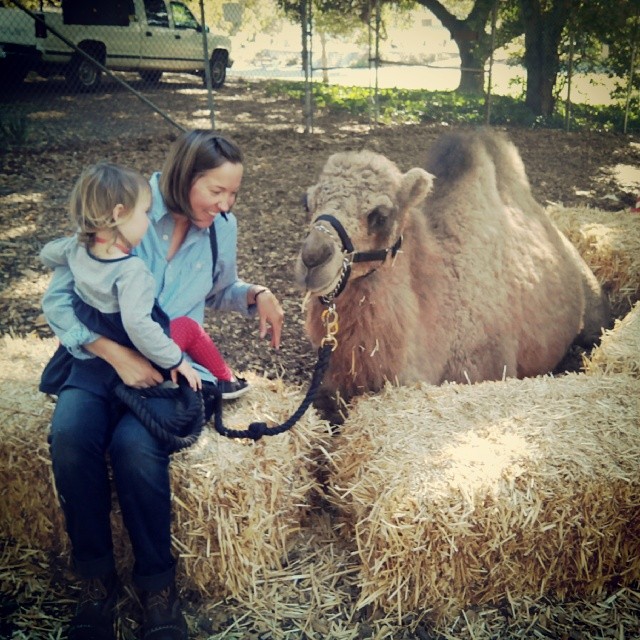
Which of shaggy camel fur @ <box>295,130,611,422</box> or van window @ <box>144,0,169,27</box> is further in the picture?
van window @ <box>144,0,169,27</box>

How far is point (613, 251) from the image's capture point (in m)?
5.79

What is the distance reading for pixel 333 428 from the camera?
12.2 ft

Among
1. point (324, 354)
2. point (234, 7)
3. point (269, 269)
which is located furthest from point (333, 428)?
point (234, 7)

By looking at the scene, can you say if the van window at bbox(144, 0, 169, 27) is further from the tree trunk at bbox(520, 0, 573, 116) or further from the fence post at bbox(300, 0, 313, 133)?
the tree trunk at bbox(520, 0, 573, 116)

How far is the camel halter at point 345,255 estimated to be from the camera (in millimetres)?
3271

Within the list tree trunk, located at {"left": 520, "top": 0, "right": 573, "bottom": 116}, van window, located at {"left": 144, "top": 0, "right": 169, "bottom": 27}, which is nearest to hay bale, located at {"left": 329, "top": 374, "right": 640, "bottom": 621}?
tree trunk, located at {"left": 520, "top": 0, "right": 573, "bottom": 116}

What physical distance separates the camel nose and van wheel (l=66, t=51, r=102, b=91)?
11.6 m

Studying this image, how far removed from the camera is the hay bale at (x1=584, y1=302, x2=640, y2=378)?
3.89 metres

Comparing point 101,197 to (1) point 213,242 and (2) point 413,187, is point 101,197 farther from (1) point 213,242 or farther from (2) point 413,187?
(2) point 413,187

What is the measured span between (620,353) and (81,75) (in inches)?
488

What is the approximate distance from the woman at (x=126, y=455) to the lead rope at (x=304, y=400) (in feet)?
1.16

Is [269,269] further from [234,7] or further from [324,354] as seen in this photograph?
[234,7]

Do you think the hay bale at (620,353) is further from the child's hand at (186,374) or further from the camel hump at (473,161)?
the child's hand at (186,374)

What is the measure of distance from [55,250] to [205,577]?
1576mm
